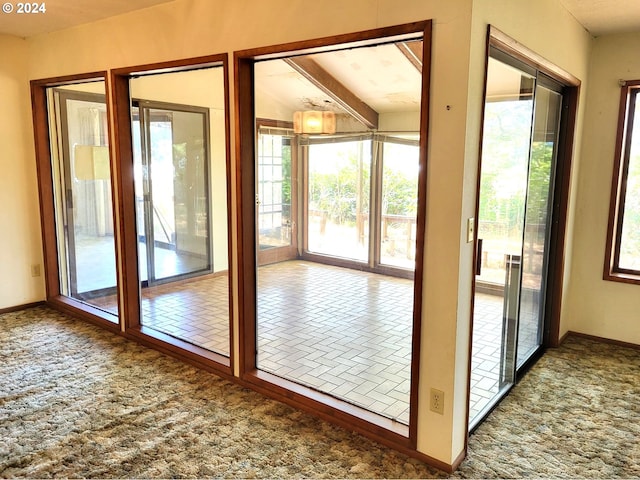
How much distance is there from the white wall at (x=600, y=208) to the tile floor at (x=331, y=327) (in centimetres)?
135

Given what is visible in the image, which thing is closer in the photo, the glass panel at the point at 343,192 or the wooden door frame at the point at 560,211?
the wooden door frame at the point at 560,211

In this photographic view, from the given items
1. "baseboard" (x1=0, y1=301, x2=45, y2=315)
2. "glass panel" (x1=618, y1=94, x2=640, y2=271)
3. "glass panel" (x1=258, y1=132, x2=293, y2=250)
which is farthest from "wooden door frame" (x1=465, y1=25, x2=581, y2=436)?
"baseboard" (x1=0, y1=301, x2=45, y2=315)

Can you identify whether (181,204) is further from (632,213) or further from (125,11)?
(632,213)

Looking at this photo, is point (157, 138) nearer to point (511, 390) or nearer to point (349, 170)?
point (349, 170)

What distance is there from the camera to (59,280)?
4590mm

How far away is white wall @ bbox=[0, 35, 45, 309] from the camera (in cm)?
416

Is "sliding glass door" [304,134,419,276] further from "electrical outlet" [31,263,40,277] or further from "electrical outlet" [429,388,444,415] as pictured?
"electrical outlet" [31,263,40,277]

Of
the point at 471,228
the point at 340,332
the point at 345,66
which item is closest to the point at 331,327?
the point at 340,332

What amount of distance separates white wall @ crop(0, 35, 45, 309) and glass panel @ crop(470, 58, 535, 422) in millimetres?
4065

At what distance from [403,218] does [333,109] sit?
1608 millimetres

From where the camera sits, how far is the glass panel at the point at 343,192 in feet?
17.2

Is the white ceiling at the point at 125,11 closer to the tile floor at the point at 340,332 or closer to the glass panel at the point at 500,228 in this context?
the glass panel at the point at 500,228

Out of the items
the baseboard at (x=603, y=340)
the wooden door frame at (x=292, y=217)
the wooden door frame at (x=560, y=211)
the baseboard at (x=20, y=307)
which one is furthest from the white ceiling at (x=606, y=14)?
the baseboard at (x=20, y=307)

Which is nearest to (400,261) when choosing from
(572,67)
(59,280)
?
(572,67)
